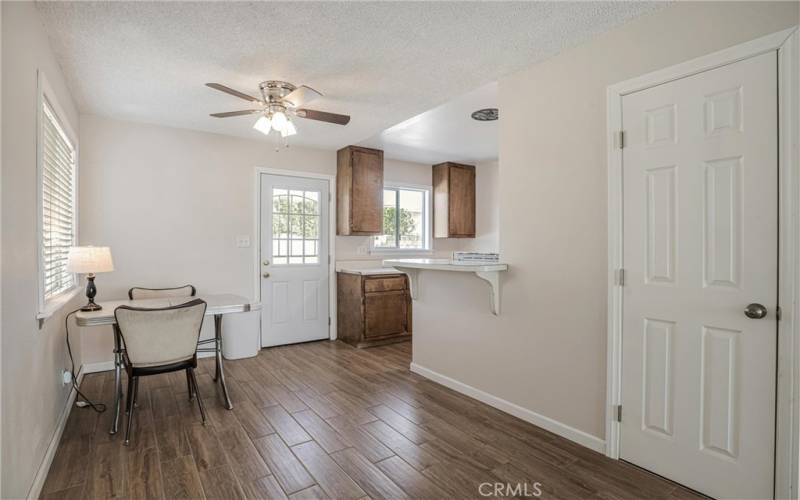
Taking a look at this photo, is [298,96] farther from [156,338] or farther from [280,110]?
[156,338]

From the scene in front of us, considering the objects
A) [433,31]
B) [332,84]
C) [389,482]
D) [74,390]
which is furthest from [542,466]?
[74,390]

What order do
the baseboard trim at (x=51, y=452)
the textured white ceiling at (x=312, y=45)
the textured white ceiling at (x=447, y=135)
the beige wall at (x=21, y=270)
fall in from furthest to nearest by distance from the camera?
1. the textured white ceiling at (x=447, y=135)
2. the textured white ceiling at (x=312, y=45)
3. the baseboard trim at (x=51, y=452)
4. the beige wall at (x=21, y=270)

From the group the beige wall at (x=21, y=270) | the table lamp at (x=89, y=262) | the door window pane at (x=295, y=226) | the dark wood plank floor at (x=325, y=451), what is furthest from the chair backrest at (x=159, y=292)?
the beige wall at (x=21, y=270)

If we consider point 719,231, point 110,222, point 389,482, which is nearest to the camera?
point 719,231

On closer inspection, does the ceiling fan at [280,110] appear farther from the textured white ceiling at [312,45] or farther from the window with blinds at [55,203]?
the window with blinds at [55,203]

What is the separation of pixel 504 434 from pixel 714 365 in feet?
3.95

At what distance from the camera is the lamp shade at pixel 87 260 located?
108 inches

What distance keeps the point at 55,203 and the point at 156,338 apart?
1182 millimetres

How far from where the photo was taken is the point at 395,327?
4.95 m

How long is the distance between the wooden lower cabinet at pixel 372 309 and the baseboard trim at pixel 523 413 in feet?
4.18

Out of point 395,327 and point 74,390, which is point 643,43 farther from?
point 74,390

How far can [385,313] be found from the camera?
15.9 feet

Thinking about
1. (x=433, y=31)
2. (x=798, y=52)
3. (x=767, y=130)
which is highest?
(x=433, y=31)

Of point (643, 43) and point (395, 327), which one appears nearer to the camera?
point (643, 43)
